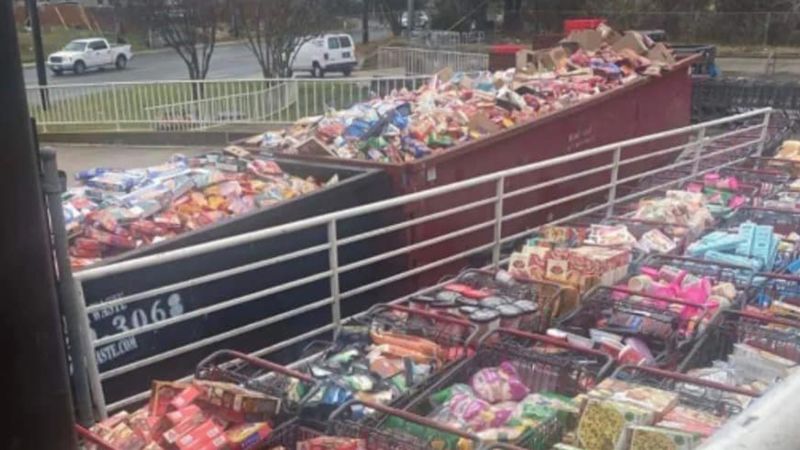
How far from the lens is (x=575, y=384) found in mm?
3576

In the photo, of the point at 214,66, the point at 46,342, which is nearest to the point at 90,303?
the point at 46,342

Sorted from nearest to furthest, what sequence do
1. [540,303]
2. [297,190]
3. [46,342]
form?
[46,342] < [540,303] < [297,190]

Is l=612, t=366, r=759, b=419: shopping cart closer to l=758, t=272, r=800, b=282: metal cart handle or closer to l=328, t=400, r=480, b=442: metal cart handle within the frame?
l=328, t=400, r=480, b=442: metal cart handle

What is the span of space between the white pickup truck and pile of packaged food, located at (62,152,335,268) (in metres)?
33.5

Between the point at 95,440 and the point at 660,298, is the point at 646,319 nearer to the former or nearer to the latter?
the point at 660,298

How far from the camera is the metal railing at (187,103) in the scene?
1520 centimetres

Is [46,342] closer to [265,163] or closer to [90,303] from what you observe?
[90,303]

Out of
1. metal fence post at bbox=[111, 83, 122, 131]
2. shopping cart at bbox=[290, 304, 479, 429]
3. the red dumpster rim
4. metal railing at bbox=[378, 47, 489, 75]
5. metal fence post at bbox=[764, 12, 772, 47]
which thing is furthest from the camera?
metal fence post at bbox=[764, 12, 772, 47]

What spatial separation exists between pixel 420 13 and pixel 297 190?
43.1 meters

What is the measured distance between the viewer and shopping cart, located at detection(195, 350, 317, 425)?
3308mm

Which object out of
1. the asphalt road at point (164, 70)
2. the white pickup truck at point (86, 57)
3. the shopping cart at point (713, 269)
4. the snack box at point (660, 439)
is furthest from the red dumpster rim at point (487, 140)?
the white pickup truck at point (86, 57)

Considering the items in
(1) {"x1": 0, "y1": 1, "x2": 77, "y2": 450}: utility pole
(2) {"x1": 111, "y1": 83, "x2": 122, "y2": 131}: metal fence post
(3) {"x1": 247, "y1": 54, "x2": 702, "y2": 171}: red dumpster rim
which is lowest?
(2) {"x1": 111, "y1": 83, "x2": 122, "y2": 131}: metal fence post

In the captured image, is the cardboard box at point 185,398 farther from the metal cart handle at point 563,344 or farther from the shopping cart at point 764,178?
the shopping cart at point 764,178

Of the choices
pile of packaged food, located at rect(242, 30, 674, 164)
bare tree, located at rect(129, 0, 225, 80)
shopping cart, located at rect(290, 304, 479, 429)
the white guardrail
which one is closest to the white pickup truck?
bare tree, located at rect(129, 0, 225, 80)
